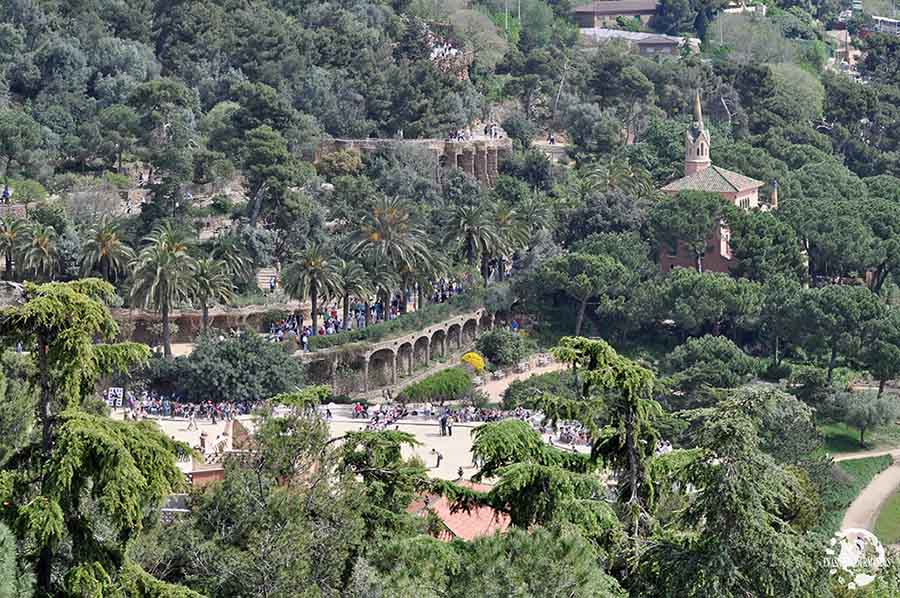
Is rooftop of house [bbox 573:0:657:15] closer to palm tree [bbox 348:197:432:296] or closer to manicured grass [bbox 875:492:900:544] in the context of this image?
palm tree [bbox 348:197:432:296]

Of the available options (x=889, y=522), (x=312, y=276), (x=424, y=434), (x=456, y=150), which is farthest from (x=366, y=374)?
(x=456, y=150)

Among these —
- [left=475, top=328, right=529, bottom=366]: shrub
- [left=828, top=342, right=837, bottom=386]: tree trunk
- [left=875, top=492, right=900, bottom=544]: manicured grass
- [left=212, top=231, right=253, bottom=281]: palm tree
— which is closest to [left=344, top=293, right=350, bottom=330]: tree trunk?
[left=212, top=231, right=253, bottom=281]: palm tree

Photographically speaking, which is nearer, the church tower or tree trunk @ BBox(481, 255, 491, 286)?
tree trunk @ BBox(481, 255, 491, 286)

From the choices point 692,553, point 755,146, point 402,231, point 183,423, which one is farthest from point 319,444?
point 755,146

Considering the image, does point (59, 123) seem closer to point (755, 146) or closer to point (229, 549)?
point (755, 146)

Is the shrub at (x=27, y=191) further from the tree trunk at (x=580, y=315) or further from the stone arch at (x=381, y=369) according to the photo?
the tree trunk at (x=580, y=315)

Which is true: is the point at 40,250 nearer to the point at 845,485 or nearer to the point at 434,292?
the point at 434,292
